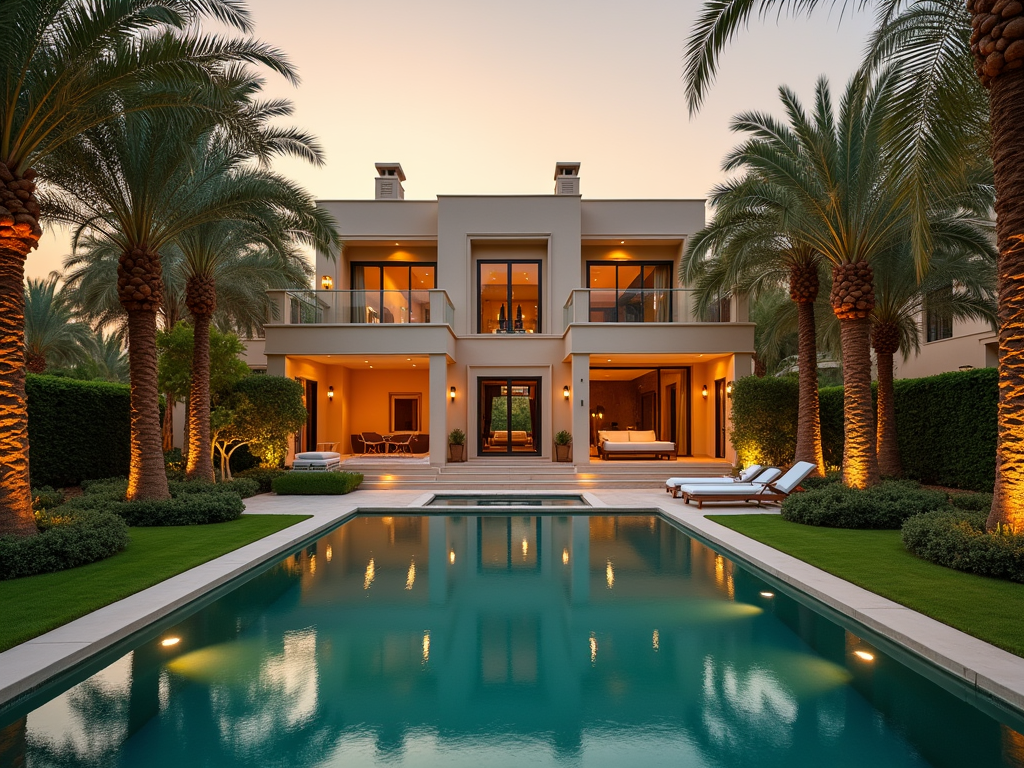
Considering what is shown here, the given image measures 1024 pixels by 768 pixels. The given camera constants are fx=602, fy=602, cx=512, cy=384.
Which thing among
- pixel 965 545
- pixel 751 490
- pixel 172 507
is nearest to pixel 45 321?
pixel 172 507

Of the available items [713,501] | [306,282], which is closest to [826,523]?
[713,501]

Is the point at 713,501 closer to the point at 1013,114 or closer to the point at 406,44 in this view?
the point at 1013,114

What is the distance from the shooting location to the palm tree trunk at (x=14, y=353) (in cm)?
716

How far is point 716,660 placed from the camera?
4.92m

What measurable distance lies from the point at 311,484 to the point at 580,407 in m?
7.80

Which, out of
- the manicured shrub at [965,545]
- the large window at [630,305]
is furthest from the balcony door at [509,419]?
the manicured shrub at [965,545]

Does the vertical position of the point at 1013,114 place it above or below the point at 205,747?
above

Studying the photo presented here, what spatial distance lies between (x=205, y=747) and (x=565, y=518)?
8.73 m

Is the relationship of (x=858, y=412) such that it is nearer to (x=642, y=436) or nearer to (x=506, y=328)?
(x=642, y=436)

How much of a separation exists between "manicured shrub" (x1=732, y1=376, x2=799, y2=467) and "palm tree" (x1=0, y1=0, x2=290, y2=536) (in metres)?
14.0

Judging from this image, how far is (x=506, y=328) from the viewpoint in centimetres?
2100

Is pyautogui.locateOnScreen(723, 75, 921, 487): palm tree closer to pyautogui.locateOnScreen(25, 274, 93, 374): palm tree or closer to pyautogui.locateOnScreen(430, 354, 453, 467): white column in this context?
pyautogui.locateOnScreen(430, 354, 453, 467): white column

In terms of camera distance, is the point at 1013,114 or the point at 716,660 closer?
the point at 716,660

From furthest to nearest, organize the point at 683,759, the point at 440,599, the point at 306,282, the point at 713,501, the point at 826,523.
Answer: the point at 306,282, the point at 713,501, the point at 826,523, the point at 440,599, the point at 683,759
